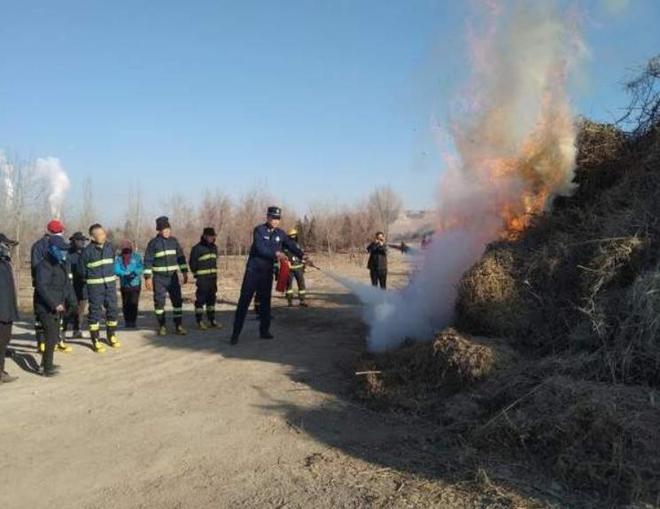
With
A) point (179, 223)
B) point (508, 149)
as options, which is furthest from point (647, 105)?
point (179, 223)

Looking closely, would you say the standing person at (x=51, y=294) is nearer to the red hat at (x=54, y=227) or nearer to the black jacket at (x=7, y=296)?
the red hat at (x=54, y=227)

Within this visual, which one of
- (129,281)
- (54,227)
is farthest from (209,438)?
(129,281)

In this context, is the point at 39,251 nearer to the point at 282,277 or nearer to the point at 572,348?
the point at 282,277

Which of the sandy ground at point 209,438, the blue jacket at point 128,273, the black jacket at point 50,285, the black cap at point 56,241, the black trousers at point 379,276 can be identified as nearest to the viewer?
the sandy ground at point 209,438

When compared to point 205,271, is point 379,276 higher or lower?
lower

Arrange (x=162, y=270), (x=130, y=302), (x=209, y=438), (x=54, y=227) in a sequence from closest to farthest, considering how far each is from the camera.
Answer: (x=209, y=438)
(x=54, y=227)
(x=162, y=270)
(x=130, y=302)

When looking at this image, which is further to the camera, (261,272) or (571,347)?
(261,272)

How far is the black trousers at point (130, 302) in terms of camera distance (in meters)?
11.9

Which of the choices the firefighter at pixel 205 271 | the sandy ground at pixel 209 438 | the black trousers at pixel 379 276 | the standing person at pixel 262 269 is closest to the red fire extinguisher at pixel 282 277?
the firefighter at pixel 205 271

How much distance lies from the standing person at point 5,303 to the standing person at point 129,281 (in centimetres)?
408

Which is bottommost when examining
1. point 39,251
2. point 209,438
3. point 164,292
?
point 209,438

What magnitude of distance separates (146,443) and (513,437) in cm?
319

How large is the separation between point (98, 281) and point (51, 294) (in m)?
1.45

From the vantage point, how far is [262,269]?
10.1 metres
